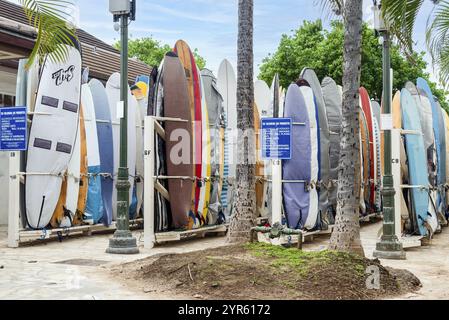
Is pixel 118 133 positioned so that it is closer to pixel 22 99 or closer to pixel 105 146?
→ pixel 105 146

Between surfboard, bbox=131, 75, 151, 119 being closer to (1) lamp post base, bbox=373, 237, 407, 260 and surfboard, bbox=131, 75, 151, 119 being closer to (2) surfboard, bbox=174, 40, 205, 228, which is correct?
(2) surfboard, bbox=174, 40, 205, 228

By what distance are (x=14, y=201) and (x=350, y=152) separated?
585 centimetres

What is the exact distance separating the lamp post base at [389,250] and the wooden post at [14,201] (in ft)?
19.8

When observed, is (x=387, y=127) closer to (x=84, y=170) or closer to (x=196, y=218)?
(x=196, y=218)

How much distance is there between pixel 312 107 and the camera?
11.9 m

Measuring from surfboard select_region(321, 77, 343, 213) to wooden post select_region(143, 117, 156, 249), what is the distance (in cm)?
375

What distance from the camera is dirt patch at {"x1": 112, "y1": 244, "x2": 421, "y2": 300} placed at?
20.8 feet

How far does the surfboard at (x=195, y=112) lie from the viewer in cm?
1189

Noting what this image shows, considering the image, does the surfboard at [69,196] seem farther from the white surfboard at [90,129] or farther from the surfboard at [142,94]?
the surfboard at [142,94]

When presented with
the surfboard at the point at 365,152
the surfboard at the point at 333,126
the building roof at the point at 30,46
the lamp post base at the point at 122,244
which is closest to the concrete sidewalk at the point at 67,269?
the lamp post base at the point at 122,244

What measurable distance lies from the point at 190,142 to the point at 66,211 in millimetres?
2700

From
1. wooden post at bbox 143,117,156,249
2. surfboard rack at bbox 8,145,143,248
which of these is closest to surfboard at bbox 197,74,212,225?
wooden post at bbox 143,117,156,249

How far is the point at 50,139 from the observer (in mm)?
11234

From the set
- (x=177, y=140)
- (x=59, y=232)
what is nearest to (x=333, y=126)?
(x=177, y=140)
